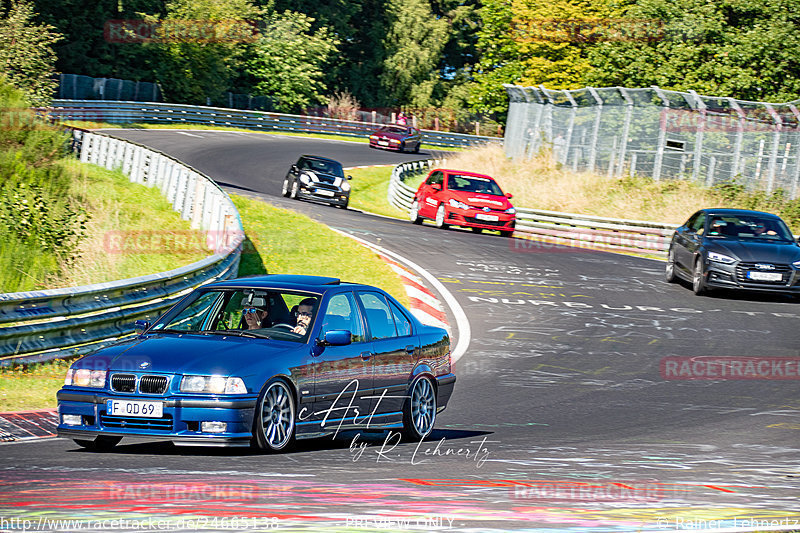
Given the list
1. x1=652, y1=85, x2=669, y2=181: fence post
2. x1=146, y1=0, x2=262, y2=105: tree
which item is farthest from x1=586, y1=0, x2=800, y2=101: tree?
x1=146, y1=0, x2=262, y2=105: tree

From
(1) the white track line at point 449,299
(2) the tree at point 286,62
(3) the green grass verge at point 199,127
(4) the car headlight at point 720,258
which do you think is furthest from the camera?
(2) the tree at point 286,62

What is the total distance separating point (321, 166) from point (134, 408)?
1064 inches

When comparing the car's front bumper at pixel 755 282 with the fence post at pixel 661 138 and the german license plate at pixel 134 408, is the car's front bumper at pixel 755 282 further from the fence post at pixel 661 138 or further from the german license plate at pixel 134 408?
the german license plate at pixel 134 408

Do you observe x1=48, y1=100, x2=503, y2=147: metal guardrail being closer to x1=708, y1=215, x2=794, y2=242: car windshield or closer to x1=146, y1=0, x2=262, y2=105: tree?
x1=146, y1=0, x2=262, y2=105: tree

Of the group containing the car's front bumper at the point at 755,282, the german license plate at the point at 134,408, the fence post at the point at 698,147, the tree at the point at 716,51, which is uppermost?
the tree at the point at 716,51

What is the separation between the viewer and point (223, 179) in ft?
125

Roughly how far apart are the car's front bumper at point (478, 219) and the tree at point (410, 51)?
6084 centimetres

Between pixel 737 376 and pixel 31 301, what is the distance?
8.55 meters

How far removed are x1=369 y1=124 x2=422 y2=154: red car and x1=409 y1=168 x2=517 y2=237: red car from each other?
115 feet

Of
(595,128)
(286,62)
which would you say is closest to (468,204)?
(595,128)

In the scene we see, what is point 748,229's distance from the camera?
2200 cm

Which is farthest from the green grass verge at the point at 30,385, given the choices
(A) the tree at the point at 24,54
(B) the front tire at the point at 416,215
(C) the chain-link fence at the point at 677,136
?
(A) the tree at the point at 24,54

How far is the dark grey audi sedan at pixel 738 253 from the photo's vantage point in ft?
68.8

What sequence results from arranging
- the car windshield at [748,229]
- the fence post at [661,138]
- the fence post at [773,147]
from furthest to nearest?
the fence post at [661,138] → the fence post at [773,147] → the car windshield at [748,229]
